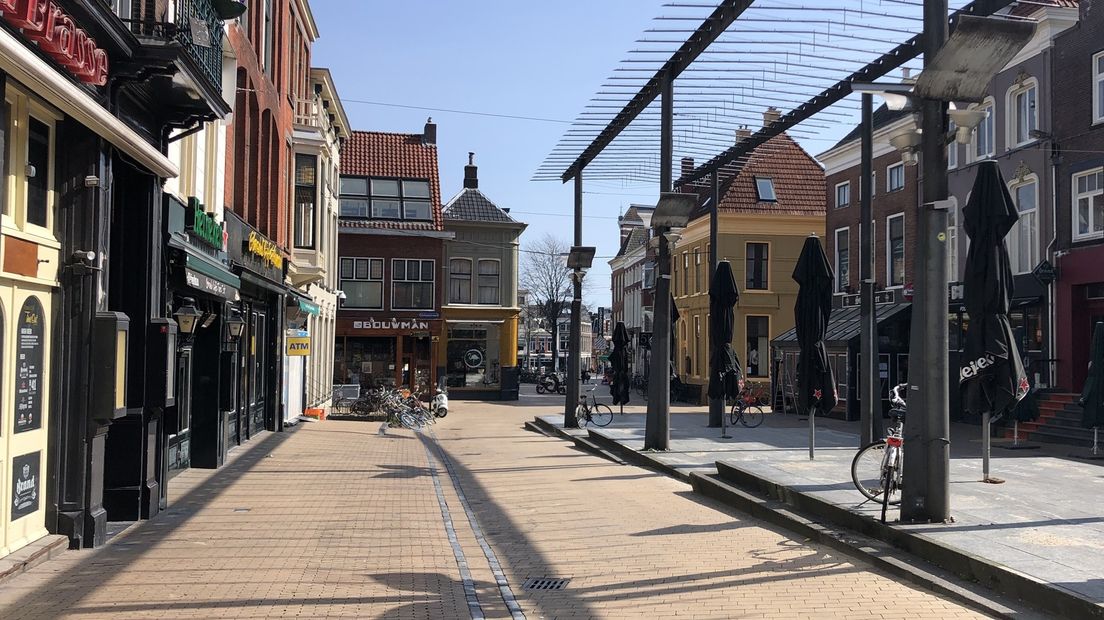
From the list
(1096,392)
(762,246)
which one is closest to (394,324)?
(762,246)

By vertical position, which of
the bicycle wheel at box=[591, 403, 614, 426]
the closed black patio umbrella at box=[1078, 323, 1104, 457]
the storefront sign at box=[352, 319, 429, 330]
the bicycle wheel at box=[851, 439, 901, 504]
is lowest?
the bicycle wheel at box=[591, 403, 614, 426]

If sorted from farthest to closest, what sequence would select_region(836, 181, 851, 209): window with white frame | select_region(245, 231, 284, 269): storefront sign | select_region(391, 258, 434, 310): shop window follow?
select_region(391, 258, 434, 310): shop window
select_region(836, 181, 851, 209): window with white frame
select_region(245, 231, 284, 269): storefront sign

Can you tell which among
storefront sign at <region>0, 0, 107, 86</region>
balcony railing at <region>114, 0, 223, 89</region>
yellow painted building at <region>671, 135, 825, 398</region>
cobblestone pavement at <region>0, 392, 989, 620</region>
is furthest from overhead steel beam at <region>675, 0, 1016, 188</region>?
yellow painted building at <region>671, 135, 825, 398</region>

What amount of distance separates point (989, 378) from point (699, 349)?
2964 cm

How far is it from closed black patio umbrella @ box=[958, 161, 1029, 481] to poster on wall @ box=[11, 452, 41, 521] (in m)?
8.81

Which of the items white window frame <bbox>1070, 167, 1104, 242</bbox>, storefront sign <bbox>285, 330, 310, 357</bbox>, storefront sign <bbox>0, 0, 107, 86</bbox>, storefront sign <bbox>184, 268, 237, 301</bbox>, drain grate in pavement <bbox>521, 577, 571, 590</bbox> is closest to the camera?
storefront sign <bbox>0, 0, 107, 86</bbox>

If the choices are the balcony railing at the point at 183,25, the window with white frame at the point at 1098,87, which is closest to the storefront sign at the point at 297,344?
the balcony railing at the point at 183,25

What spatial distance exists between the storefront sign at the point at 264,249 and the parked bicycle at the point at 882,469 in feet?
34.8

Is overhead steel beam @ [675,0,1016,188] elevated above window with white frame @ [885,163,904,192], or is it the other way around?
window with white frame @ [885,163,904,192]

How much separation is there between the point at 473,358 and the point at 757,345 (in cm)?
1209

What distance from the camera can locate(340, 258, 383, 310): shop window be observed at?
38375 mm

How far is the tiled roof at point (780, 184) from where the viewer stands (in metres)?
37.6

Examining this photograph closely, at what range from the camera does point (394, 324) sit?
38344 mm

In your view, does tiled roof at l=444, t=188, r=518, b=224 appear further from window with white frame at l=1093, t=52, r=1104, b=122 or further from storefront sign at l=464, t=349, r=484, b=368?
window with white frame at l=1093, t=52, r=1104, b=122
